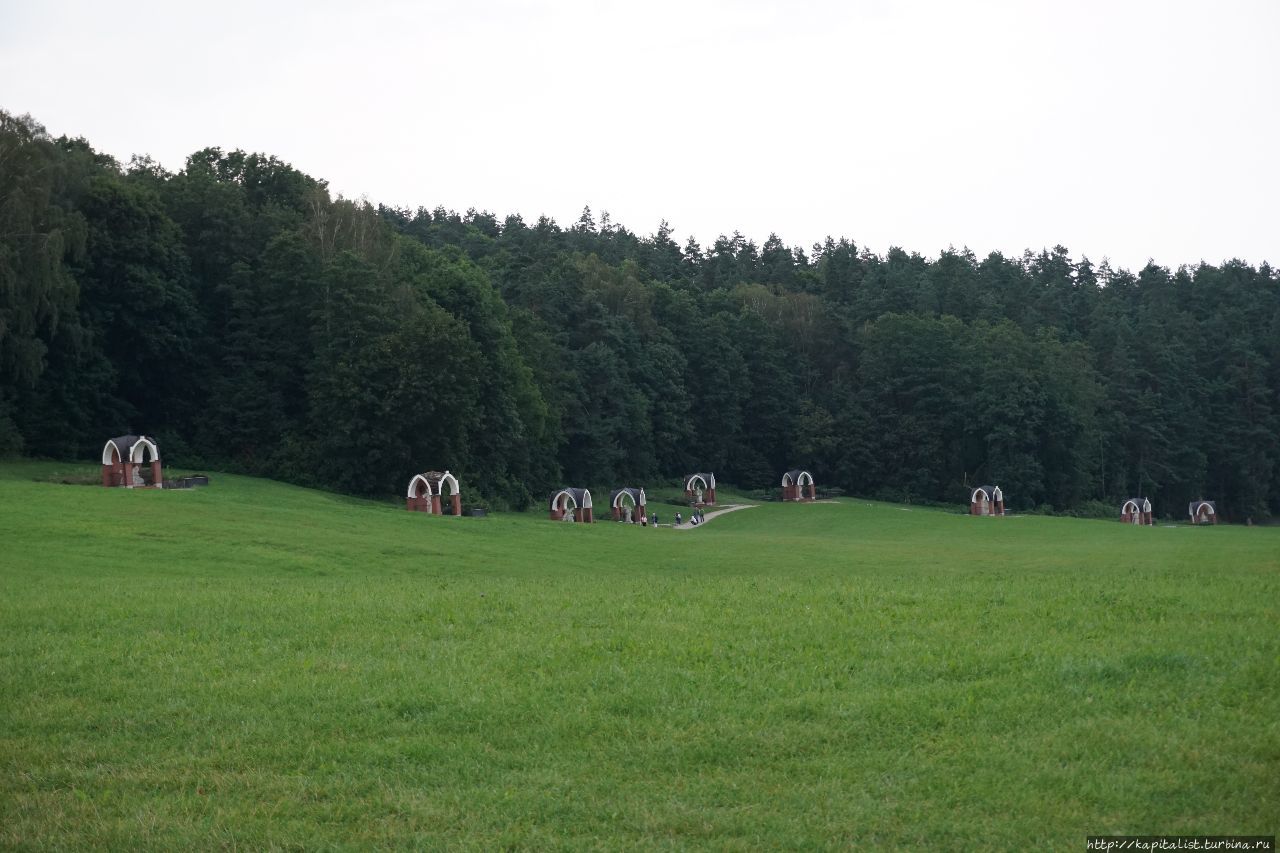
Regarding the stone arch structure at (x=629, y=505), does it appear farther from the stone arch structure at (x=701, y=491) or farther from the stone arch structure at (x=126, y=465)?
the stone arch structure at (x=126, y=465)

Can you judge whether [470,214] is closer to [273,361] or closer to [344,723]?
[273,361]

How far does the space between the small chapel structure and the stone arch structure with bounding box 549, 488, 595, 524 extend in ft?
24.6

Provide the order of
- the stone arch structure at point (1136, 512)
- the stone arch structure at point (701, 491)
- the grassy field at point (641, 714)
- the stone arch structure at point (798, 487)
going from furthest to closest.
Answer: the stone arch structure at point (798, 487)
the stone arch structure at point (1136, 512)
the stone arch structure at point (701, 491)
the grassy field at point (641, 714)

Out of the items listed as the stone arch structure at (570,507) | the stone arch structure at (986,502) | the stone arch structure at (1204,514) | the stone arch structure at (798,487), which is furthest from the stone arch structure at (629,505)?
the stone arch structure at (1204,514)

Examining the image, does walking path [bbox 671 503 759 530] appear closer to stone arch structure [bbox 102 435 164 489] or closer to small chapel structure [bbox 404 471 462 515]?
small chapel structure [bbox 404 471 462 515]

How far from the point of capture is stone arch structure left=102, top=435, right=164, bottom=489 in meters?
50.5

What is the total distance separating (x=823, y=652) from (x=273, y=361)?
215ft

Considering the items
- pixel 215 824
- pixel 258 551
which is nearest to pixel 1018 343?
pixel 258 551

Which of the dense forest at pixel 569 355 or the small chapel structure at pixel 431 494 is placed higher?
the dense forest at pixel 569 355

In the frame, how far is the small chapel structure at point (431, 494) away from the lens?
56.4 m

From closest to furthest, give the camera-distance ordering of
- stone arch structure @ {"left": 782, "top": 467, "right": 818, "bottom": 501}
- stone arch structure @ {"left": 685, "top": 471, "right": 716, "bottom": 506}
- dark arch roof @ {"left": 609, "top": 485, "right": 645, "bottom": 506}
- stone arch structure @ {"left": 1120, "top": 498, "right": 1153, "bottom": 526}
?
1. dark arch roof @ {"left": 609, "top": 485, "right": 645, "bottom": 506}
2. stone arch structure @ {"left": 685, "top": 471, "right": 716, "bottom": 506}
3. stone arch structure @ {"left": 1120, "top": 498, "right": 1153, "bottom": 526}
4. stone arch structure @ {"left": 782, "top": 467, "right": 818, "bottom": 501}

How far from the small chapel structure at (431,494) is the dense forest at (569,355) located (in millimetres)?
6774

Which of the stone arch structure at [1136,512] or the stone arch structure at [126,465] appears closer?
the stone arch structure at [126,465]

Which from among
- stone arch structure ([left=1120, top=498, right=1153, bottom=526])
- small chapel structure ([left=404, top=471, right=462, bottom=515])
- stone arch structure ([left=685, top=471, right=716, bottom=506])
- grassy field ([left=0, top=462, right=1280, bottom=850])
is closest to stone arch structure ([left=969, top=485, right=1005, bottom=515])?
stone arch structure ([left=1120, top=498, right=1153, bottom=526])
